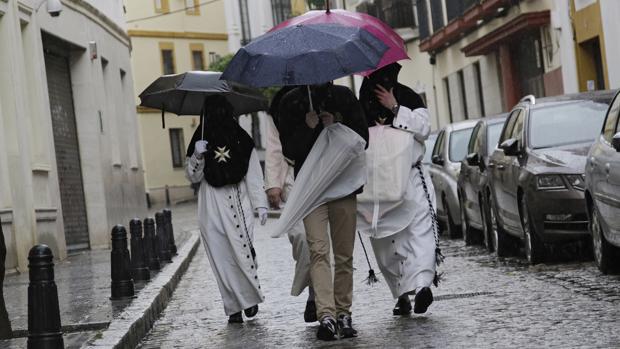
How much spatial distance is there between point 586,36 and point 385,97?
1899 cm

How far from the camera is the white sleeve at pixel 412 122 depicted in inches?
385

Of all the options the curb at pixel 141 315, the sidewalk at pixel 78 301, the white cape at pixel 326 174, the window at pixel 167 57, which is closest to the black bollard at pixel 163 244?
the sidewalk at pixel 78 301

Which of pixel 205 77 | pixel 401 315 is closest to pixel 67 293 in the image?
pixel 205 77

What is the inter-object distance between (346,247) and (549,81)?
22.9 meters

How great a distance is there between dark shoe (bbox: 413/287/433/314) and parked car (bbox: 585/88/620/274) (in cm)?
185

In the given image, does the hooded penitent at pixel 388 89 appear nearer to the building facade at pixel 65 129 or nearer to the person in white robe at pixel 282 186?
the person in white robe at pixel 282 186

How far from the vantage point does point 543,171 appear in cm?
1310

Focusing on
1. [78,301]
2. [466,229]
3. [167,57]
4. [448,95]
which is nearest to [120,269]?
[78,301]

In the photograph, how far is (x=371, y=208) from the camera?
9.73 metres

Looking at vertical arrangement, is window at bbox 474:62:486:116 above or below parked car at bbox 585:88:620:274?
above

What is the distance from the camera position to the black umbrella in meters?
11.5

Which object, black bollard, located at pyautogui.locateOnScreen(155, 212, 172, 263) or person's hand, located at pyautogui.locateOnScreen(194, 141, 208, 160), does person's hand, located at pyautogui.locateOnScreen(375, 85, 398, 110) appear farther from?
black bollard, located at pyautogui.locateOnScreen(155, 212, 172, 263)

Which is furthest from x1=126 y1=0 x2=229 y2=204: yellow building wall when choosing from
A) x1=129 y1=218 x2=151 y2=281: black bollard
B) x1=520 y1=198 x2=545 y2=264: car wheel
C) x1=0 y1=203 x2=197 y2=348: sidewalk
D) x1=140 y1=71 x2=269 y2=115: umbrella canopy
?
x1=140 y1=71 x2=269 y2=115: umbrella canopy

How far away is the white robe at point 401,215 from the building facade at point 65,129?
30.5ft
